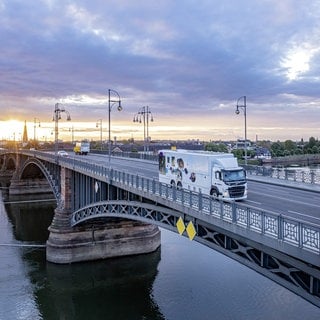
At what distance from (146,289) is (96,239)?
8.34 metres

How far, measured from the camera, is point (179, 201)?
20.7 m

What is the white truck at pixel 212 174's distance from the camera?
21.2 meters

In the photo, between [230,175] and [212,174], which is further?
[212,174]

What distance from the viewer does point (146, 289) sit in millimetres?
31641

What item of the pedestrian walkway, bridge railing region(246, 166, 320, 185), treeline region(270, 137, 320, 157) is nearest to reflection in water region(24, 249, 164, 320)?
the pedestrian walkway

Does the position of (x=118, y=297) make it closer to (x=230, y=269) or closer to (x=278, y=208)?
(x=230, y=269)

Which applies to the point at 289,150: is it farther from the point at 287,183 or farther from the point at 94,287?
the point at 94,287

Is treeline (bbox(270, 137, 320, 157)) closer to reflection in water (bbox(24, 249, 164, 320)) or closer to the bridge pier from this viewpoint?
the bridge pier

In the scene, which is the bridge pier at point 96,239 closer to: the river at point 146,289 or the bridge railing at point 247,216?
the river at point 146,289

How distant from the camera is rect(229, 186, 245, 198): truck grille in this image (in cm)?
2107

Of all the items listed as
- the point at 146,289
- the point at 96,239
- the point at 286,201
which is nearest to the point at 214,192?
the point at 286,201

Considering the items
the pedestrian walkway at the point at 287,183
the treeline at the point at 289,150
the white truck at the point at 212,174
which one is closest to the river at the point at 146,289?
the pedestrian walkway at the point at 287,183

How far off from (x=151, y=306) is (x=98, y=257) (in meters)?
10.4

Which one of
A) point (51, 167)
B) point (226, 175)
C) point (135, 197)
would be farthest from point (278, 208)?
point (51, 167)
